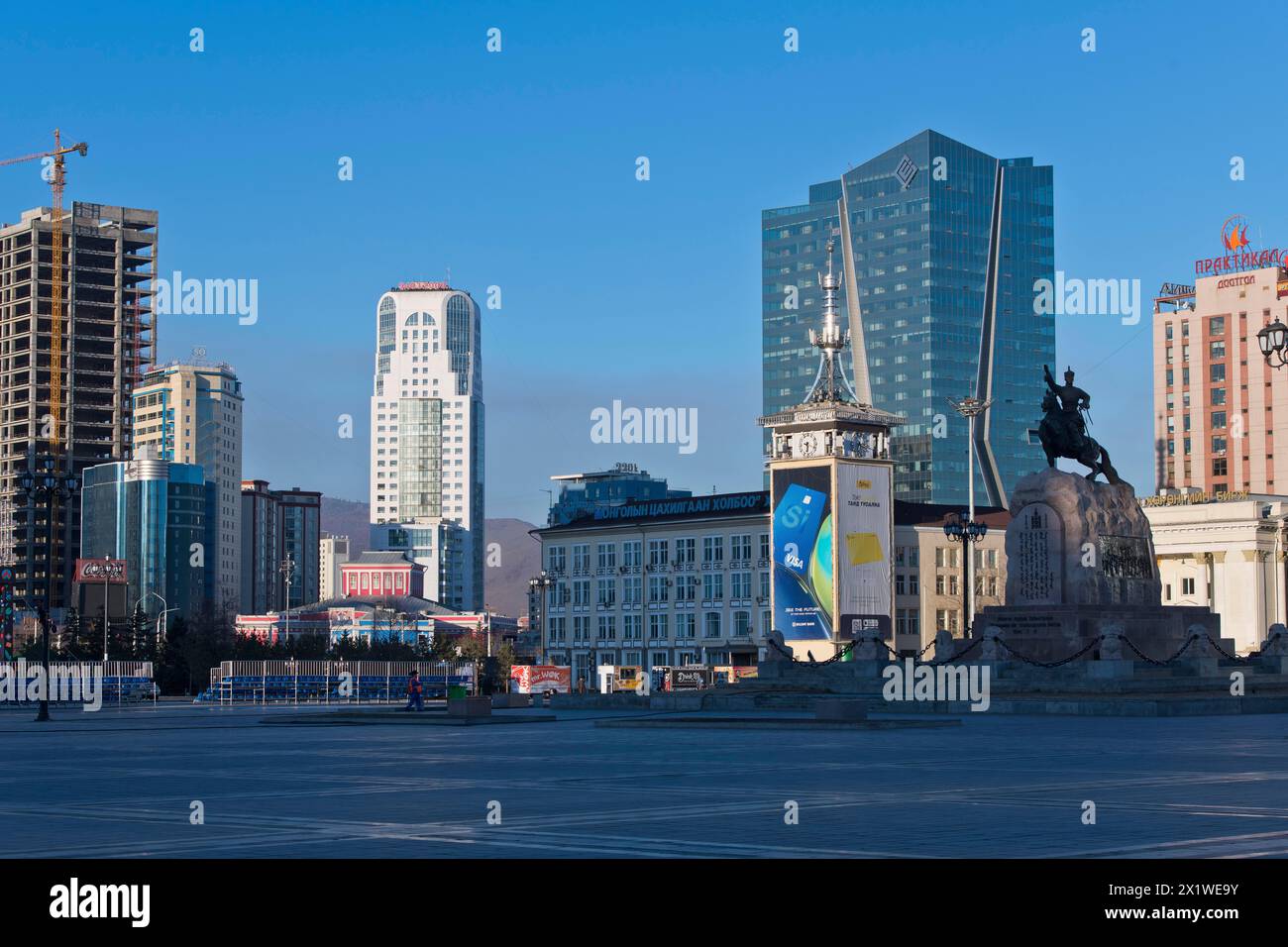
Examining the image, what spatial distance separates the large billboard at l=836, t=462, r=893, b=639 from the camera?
Answer: 121250mm

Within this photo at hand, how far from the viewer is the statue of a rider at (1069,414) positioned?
5403 cm

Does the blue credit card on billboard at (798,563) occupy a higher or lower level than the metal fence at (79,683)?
higher

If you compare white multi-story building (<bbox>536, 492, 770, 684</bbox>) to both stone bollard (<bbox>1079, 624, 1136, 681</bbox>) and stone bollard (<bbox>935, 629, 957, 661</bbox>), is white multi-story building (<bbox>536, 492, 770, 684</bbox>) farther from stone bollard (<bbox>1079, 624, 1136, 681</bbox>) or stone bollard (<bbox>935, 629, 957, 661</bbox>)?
stone bollard (<bbox>1079, 624, 1136, 681</bbox>)

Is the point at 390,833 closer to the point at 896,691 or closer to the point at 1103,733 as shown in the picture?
the point at 1103,733

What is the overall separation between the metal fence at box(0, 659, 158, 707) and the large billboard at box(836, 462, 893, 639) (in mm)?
52901

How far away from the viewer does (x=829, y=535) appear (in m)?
121

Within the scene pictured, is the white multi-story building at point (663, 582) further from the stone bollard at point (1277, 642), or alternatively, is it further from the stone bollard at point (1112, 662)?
the stone bollard at point (1112, 662)

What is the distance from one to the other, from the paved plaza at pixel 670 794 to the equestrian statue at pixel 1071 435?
19780 millimetres

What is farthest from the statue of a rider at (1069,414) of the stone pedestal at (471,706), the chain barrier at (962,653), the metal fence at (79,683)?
the metal fence at (79,683)

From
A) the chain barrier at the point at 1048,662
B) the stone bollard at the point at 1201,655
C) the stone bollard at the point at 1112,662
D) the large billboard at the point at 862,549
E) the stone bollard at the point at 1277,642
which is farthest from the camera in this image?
the large billboard at the point at 862,549

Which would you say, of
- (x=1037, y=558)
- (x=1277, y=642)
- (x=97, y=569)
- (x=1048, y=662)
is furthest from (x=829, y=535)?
(x=1048, y=662)

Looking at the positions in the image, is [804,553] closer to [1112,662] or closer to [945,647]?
[945,647]

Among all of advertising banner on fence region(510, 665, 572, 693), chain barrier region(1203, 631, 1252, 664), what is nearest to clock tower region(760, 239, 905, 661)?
advertising banner on fence region(510, 665, 572, 693)

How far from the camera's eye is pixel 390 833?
15.1 metres
